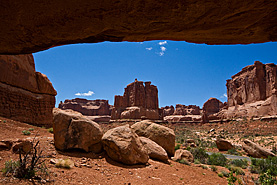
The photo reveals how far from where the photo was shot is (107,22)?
8.16ft

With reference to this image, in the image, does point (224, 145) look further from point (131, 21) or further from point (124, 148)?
point (131, 21)

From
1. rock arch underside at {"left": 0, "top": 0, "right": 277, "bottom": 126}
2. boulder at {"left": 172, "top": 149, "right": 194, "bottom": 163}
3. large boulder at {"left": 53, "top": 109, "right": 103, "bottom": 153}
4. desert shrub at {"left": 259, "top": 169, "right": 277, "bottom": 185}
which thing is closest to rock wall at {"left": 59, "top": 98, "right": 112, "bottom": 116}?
boulder at {"left": 172, "top": 149, "right": 194, "bottom": 163}

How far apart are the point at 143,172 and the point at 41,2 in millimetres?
6478

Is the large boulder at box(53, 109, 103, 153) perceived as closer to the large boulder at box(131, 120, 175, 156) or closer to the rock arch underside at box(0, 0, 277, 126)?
the large boulder at box(131, 120, 175, 156)

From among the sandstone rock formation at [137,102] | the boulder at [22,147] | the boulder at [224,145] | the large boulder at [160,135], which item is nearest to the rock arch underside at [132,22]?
the boulder at [22,147]

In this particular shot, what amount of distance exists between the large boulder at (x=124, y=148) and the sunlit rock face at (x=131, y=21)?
5395 millimetres

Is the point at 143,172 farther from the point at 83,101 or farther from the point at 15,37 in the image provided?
the point at 83,101

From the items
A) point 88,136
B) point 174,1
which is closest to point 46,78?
point 88,136

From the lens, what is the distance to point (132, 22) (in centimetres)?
248

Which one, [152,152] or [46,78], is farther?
[46,78]

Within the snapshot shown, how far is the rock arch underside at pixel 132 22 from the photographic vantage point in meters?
2.15

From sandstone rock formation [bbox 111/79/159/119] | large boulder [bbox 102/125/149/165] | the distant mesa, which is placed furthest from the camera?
the distant mesa

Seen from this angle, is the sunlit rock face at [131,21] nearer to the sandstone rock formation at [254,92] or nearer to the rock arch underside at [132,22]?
the rock arch underside at [132,22]

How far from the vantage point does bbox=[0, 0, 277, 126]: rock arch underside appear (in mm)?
2154
